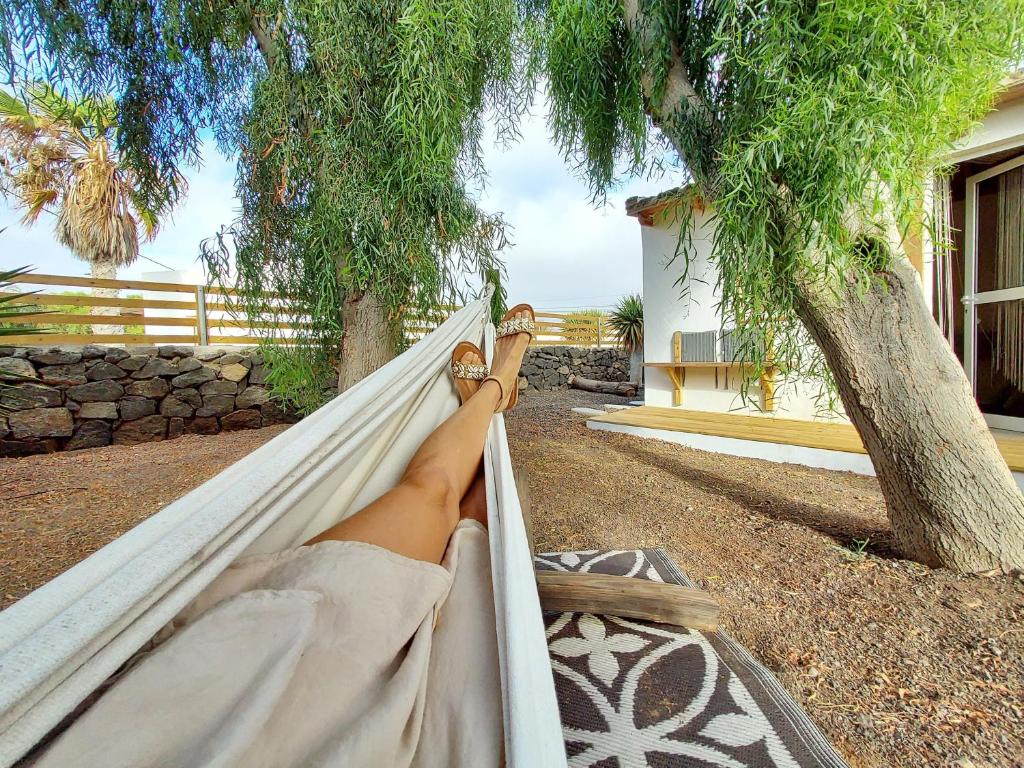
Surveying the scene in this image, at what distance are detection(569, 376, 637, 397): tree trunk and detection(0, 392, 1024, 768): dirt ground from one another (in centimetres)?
335

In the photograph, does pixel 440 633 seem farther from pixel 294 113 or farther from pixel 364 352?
pixel 294 113

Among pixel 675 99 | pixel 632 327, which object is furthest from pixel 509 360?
pixel 632 327

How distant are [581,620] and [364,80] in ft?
7.09

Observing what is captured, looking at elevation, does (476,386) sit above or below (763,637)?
above

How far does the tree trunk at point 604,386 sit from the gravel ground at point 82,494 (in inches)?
191

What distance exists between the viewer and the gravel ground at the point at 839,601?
0.92 meters

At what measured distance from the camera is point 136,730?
407mm

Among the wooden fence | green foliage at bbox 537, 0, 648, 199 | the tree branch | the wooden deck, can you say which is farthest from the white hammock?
the wooden fence

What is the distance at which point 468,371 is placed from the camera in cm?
173

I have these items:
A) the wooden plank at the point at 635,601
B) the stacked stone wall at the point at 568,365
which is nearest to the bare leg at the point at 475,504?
the wooden plank at the point at 635,601

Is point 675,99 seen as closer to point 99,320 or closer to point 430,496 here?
point 430,496

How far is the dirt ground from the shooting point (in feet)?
3.11

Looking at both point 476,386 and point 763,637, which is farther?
point 476,386

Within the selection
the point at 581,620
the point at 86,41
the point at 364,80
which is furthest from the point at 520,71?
the point at 581,620
